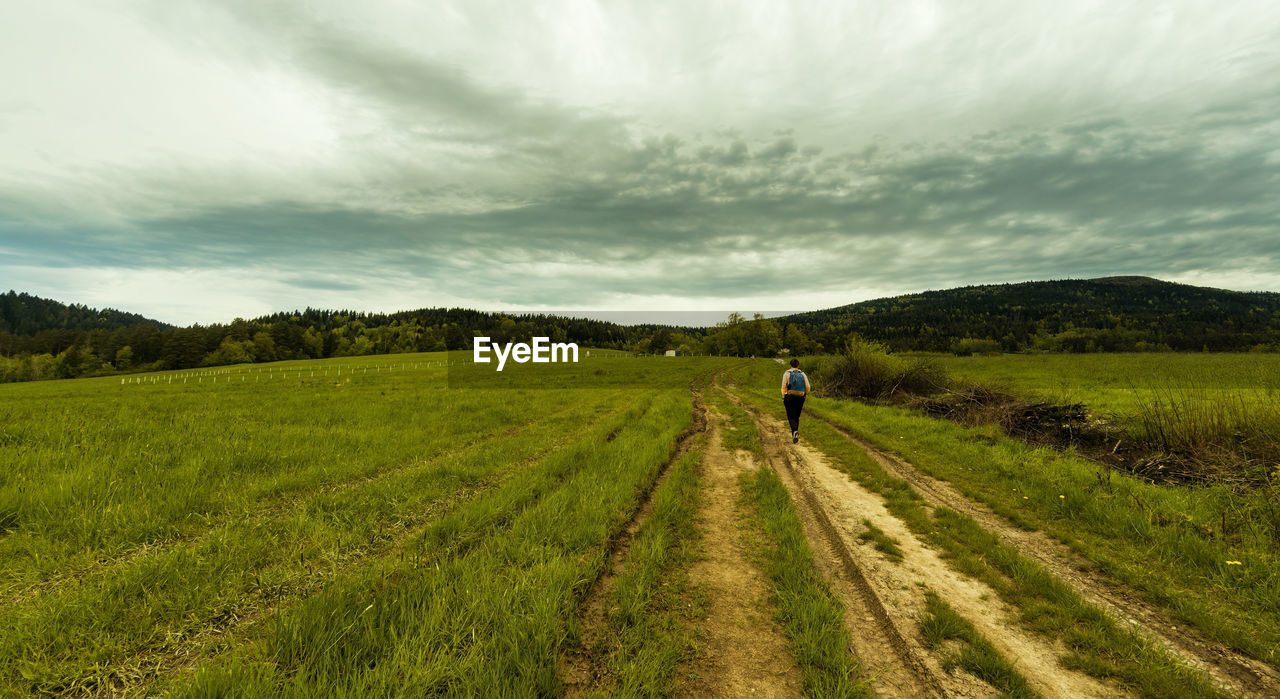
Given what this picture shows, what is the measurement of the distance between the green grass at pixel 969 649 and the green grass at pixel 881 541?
121cm

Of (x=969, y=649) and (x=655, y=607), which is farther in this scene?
(x=655, y=607)

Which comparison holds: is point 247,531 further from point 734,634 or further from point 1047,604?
point 1047,604

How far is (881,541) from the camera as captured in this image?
21.0ft

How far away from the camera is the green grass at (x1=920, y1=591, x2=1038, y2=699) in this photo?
3.69 meters

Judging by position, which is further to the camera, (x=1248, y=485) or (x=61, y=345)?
(x=61, y=345)

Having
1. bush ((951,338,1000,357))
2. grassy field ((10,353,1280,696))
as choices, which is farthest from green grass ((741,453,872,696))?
bush ((951,338,1000,357))

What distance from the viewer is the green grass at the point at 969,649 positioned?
3.69 m

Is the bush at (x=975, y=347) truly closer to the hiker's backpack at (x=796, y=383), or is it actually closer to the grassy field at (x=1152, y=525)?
the grassy field at (x=1152, y=525)

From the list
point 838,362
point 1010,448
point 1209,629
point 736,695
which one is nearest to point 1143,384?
point 838,362

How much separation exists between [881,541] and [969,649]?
7.77 feet

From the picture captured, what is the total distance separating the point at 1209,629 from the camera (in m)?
4.46

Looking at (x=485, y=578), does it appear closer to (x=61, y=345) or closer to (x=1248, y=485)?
(x=1248, y=485)

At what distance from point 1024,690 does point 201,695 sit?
6486 millimetres

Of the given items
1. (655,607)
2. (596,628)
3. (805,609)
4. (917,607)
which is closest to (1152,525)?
(917,607)
